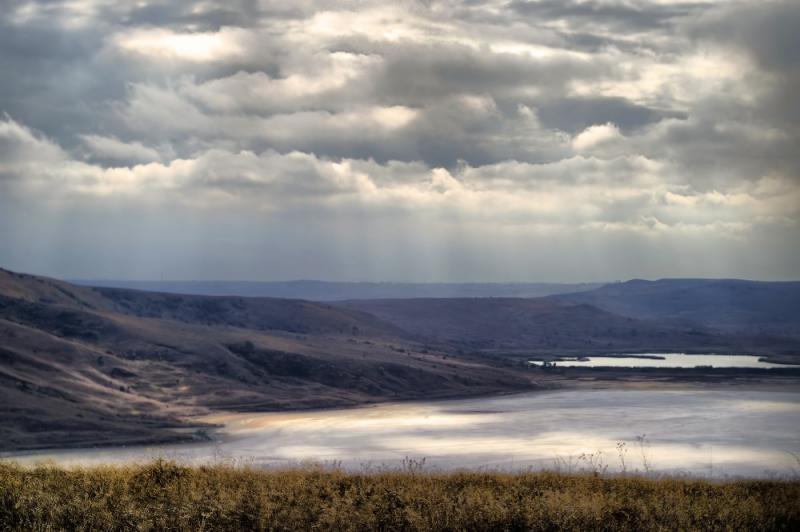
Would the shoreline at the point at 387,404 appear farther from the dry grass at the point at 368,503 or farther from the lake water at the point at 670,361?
the dry grass at the point at 368,503

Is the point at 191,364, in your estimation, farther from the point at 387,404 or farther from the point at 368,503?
the point at 368,503

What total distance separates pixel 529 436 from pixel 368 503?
28070 mm

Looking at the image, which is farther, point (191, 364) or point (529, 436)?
point (191, 364)

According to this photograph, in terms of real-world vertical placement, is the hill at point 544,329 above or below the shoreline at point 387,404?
above

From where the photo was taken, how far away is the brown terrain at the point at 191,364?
151 feet

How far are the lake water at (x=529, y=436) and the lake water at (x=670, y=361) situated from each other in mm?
26828

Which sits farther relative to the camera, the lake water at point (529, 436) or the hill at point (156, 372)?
the hill at point (156, 372)

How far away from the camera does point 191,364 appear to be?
6297 cm

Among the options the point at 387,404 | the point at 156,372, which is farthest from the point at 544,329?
the point at 156,372

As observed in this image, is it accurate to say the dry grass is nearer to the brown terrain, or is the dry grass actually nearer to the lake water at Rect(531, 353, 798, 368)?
the brown terrain

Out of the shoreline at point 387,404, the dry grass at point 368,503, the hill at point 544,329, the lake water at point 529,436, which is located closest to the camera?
the dry grass at point 368,503

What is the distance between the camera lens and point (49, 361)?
53.2 metres

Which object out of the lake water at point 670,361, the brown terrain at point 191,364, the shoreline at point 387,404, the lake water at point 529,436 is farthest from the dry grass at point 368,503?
the lake water at point 670,361

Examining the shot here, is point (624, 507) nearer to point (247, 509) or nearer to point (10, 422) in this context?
point (247, 509)
